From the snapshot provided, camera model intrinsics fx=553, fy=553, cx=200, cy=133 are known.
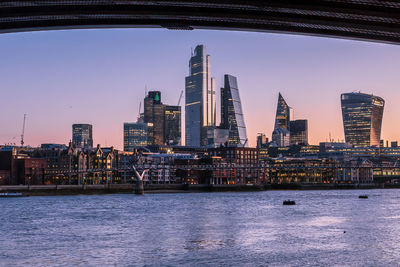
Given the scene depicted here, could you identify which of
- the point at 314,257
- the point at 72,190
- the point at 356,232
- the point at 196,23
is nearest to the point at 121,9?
the point at 196,23

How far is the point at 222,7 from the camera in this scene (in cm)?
2066

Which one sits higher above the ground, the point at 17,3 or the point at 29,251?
the point at 17,3

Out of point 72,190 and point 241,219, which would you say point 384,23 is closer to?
point 241,219

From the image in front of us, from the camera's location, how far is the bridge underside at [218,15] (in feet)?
65.2

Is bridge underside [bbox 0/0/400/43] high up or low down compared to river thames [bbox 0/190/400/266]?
up

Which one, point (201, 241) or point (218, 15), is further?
point (201, 241)

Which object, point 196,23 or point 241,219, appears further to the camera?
point 241,219

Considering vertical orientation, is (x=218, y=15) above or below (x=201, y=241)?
above

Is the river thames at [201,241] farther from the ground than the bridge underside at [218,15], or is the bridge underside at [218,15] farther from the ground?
the bridge underside at [218,15]

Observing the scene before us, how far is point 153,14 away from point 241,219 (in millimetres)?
52944

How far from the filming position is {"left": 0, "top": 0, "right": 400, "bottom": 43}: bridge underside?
19859 millimetres

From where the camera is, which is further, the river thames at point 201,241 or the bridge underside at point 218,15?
the river thames at point 201,241

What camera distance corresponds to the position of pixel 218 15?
847 inches

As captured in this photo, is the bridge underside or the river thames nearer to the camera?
the bridge underside
